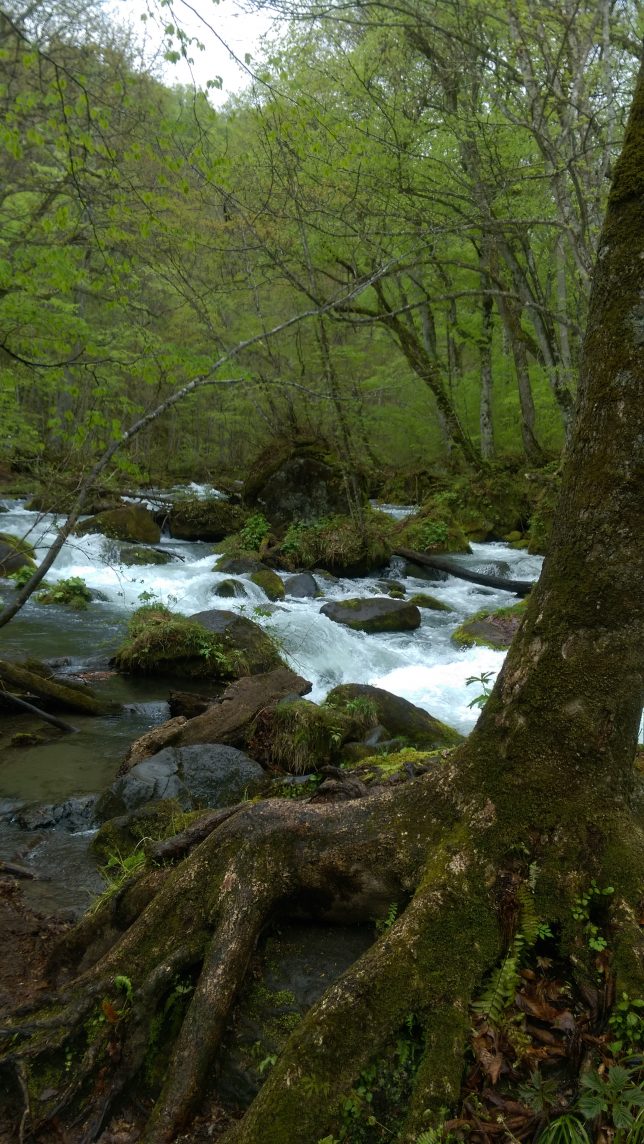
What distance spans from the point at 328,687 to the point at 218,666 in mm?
1600

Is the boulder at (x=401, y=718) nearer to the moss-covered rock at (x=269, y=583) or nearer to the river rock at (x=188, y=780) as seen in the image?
the river rock at (x=188, y=780)

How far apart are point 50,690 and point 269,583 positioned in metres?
6.48

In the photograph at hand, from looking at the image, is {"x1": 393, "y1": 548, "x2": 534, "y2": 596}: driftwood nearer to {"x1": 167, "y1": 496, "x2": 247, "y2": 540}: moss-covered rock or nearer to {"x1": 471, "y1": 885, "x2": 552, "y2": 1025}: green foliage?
{"x1": 167, "y1": 496, "x2": 247, "y2": 540}: moss-covered rock

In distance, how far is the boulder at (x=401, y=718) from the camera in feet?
23.6

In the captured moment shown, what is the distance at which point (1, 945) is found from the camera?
13.1 feet

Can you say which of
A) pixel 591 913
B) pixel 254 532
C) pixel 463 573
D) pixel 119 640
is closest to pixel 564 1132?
Answer: pixel 591 913

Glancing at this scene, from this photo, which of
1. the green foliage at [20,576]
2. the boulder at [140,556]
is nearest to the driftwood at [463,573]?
the boulder at [140,556]

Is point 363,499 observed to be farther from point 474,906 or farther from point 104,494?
point 474,906

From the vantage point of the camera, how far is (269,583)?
1406 cm

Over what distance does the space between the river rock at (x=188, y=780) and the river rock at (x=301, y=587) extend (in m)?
7.71

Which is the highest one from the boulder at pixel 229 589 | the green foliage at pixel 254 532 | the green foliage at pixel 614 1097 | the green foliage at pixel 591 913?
the green foliage at pixel 591 913

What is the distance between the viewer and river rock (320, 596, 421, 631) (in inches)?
464

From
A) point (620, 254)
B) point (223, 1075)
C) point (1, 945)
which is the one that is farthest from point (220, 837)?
point (620, 254)

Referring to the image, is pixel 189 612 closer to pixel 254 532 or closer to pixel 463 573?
pixel 254 532
